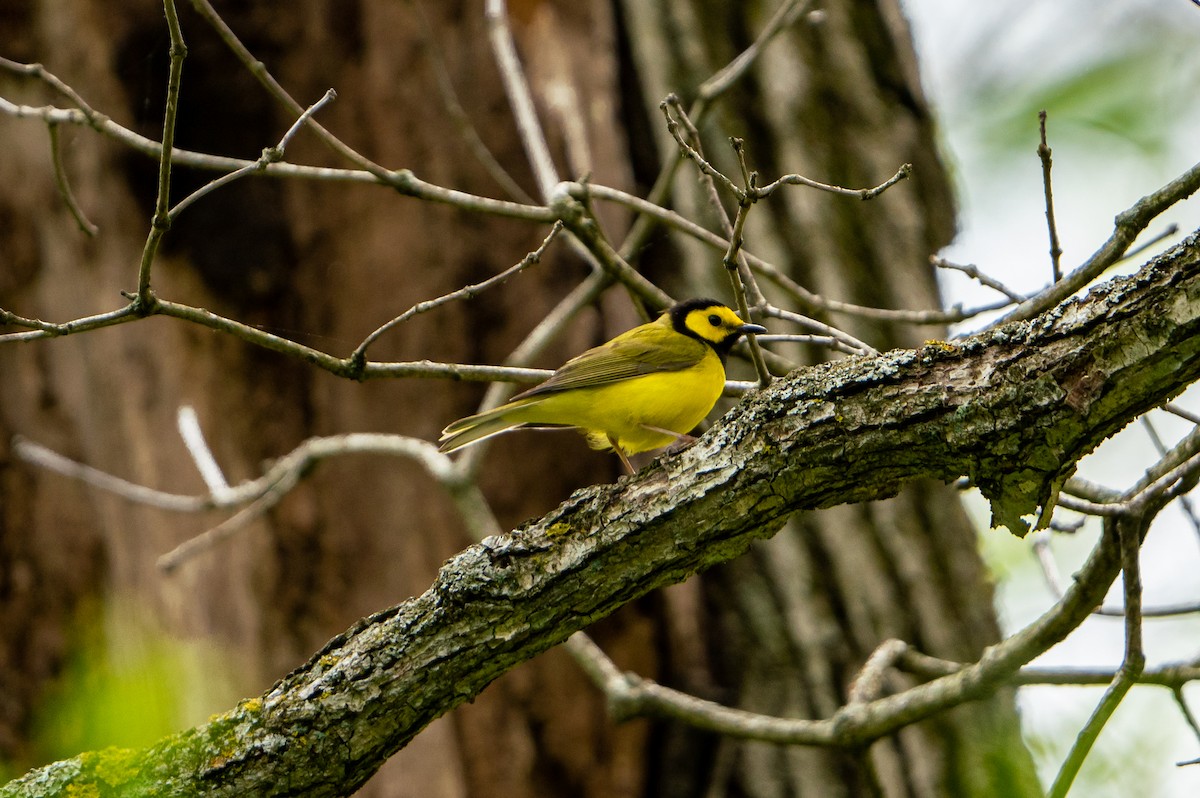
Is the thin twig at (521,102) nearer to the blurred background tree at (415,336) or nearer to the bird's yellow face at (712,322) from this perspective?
the blurred background tree at (415,336)

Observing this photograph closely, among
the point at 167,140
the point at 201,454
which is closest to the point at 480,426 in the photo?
the point at 201,454

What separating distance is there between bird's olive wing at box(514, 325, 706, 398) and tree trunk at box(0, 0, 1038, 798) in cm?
103

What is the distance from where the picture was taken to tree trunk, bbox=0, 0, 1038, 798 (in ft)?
17.7

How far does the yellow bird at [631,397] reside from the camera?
4383mm

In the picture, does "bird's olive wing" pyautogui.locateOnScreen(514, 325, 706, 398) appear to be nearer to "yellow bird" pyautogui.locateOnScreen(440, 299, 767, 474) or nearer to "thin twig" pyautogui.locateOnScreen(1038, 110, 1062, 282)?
"yellow bird" pyautogui.locateOnScreen(440, 299, 767, 474)

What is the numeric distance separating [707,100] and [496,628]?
2484mm

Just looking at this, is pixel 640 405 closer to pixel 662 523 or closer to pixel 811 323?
pixel 811 323

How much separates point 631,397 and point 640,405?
0.16 ft

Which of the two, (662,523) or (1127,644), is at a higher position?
(662,523)

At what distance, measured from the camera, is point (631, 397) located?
4.48m

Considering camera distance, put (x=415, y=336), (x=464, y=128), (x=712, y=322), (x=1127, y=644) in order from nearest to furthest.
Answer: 1. (x=1127, y=644)
2. (x=712, y=322)
3. (x=464, y=128)
4. (x=415, y=336)

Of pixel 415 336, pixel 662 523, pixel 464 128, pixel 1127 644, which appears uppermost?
pixel 464 128

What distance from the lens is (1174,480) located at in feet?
9.63

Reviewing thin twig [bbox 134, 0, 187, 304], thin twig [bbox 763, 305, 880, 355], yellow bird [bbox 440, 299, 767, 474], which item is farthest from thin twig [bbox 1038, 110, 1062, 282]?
thin twig [bbox 134, 0, 187, 304]
